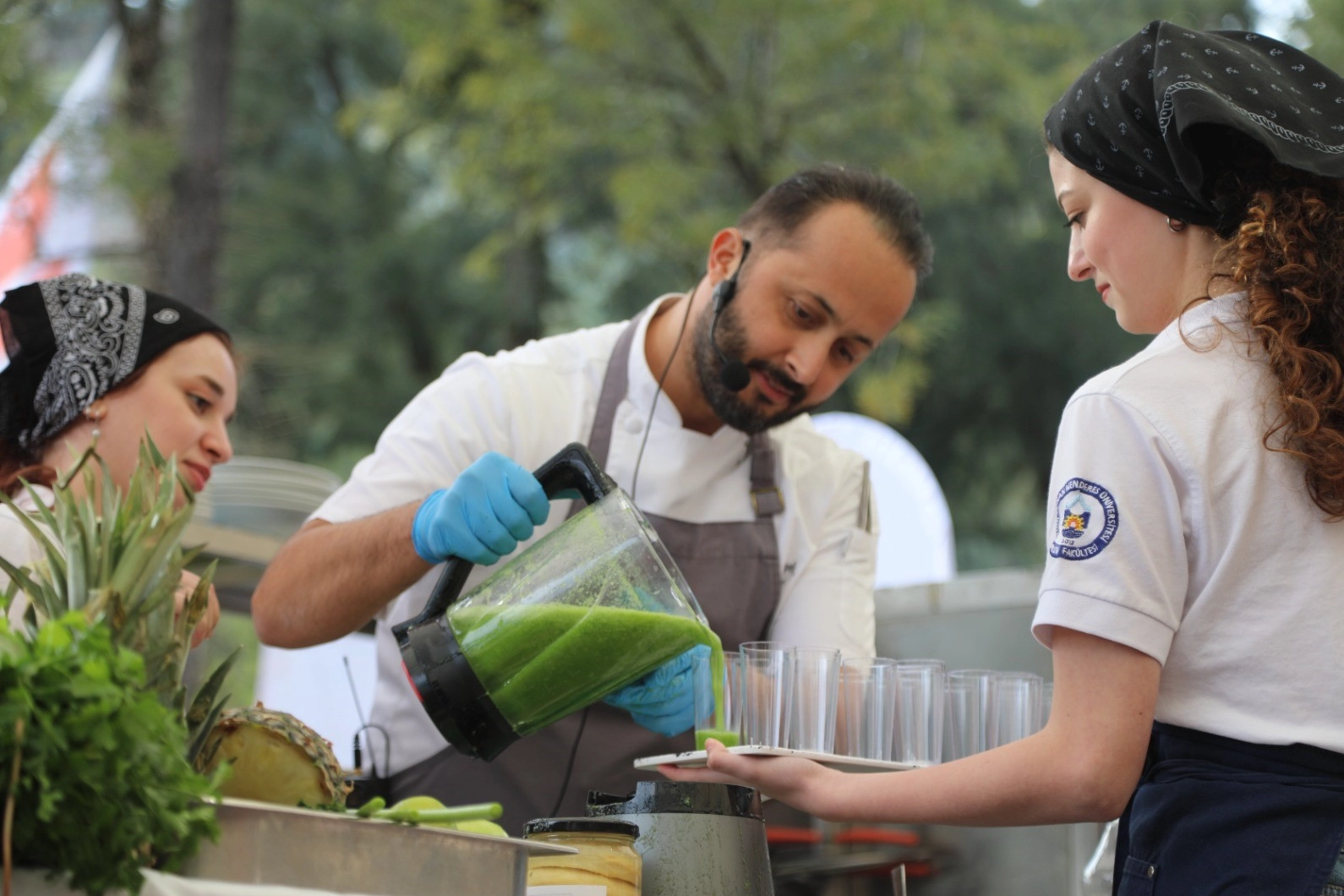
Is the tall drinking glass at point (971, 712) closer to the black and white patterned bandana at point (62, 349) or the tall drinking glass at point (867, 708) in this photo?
the tall drinking glass at point (867, 708)

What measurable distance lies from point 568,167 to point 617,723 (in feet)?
16.4

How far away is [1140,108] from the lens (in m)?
1.46

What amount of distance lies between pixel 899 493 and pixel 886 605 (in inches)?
41.8

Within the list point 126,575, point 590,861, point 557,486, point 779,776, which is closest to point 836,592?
point 557,486

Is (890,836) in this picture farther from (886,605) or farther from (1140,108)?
(1140,108)

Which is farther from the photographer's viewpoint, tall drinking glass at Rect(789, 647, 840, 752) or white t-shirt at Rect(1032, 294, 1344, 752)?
tall drinking glass at Rect(789, 647, 840, 752)

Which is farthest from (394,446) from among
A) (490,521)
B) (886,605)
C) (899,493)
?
(899,493)

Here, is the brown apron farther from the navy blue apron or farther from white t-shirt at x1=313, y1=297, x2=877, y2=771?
the navy blue apron

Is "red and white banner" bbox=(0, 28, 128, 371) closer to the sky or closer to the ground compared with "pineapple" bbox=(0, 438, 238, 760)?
closer to the sky

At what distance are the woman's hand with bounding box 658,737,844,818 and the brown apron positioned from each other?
561mm

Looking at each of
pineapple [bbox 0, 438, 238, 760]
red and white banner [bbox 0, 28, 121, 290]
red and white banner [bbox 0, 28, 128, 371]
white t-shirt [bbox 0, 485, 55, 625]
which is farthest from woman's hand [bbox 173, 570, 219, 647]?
red and white banner [bbox 0, 28, 128, 371]

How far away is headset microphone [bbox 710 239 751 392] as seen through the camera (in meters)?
2.39

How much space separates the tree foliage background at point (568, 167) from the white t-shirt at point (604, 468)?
2.48 meters

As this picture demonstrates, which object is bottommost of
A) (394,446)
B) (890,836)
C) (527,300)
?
(890,836)
